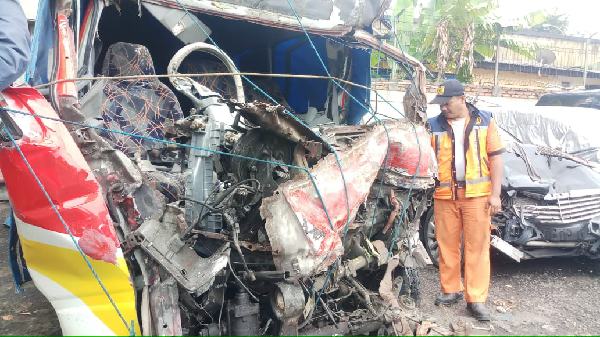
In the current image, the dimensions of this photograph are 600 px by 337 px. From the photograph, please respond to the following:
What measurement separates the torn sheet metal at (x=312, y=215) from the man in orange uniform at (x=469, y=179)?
1.27m

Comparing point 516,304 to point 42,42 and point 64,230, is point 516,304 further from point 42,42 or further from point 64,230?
point 42,42

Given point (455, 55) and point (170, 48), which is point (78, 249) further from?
point (455, 55)

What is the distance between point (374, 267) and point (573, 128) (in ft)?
18.3

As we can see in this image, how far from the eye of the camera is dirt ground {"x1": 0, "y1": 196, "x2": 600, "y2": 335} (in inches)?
144

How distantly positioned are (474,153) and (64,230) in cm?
305

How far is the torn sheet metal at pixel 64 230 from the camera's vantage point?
2619mm

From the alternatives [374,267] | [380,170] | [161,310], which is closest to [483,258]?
[374,267]

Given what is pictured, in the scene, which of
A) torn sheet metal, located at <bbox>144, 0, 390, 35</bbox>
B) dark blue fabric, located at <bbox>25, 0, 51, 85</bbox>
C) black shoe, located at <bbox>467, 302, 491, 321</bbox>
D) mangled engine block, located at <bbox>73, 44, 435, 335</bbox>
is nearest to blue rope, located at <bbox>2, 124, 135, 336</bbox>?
mangled engine block, located at <bbox>73, 44, 435, 335</bbox>

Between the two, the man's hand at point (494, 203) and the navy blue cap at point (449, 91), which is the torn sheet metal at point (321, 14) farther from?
the man's hand at point (494, 203)

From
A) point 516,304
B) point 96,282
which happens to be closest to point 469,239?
point 516,304

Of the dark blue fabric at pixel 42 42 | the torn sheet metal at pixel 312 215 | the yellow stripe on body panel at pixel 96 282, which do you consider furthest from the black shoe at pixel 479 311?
the dark blue fabric at pixel 42 42

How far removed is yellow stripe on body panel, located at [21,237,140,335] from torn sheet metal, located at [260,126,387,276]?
2.68 feet

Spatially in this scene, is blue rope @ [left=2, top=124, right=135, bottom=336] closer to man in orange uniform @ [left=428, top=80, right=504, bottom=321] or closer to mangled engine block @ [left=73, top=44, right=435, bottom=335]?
mangled engine block @ [left=73, top=44, right=435, bottom=335]

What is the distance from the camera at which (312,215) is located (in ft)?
9.19
